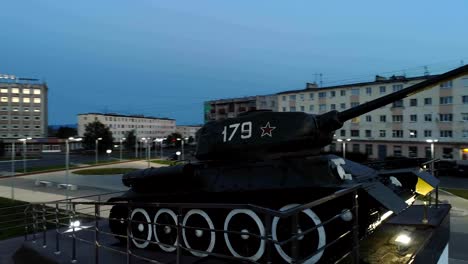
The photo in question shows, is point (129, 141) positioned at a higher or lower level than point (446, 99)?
lower

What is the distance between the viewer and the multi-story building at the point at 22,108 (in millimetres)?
99750

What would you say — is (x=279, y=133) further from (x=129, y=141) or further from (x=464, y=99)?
(x=129, y=141)

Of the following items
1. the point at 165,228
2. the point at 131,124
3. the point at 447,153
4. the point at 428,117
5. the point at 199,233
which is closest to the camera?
the point at 199,233

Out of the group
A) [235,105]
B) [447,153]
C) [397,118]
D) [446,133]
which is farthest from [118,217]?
[235,105]

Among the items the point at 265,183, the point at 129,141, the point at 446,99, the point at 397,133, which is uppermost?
the point at 446,99

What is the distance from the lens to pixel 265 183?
26.4ft

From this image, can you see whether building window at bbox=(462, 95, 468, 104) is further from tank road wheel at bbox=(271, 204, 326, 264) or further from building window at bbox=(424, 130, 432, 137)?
tank road wheel at bbox=(271, 204, 326, 264)

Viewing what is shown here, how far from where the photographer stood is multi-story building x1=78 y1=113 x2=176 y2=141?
116206 millimetres

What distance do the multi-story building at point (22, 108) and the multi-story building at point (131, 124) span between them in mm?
12213

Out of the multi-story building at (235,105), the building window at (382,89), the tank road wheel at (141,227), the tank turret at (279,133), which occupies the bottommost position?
the tank road wheel at (141,227)

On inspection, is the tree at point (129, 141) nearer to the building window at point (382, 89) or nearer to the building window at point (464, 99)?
the building window at point (382, 89)

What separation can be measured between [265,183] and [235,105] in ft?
281

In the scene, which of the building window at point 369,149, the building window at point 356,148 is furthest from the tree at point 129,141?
the building window at point 369,149

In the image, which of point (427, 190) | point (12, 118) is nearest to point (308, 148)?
point (427, 190)
